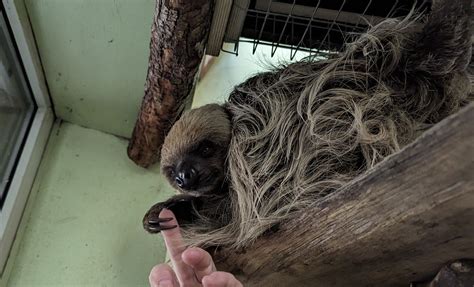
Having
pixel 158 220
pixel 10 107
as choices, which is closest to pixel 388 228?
pixel 158 220

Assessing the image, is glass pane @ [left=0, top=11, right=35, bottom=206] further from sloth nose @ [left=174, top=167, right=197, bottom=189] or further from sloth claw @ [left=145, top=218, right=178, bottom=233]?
sloth nose @ [left=174, top=167, right=197, bottom=189]

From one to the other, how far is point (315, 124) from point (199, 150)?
295 mm

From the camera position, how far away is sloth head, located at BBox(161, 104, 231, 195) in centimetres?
134

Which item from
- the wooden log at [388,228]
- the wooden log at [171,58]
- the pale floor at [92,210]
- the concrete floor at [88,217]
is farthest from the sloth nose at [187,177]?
the concrete floor at [88,217]

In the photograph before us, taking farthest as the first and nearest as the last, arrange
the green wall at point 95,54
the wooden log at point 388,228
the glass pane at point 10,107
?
the glass pane at point 10,107 → the green wall at point 95,54 → the wooden log at point 388,228

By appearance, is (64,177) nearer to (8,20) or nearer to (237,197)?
(8,20)

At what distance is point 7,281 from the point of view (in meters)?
1.96

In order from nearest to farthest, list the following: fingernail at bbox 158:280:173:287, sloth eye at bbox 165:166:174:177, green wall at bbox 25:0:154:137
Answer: fingernail at bbox 158:280:173:287
sloth eye at bbox 165:166:174:177
green wall at bbox 25:0:154:137

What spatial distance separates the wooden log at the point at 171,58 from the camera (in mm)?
1288

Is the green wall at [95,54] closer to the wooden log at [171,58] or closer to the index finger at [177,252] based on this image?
the wooden log at [171,58]

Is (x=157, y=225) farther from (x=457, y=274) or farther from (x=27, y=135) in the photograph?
(x=27, y=135)

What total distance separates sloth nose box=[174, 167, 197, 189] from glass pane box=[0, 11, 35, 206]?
91 centimetres

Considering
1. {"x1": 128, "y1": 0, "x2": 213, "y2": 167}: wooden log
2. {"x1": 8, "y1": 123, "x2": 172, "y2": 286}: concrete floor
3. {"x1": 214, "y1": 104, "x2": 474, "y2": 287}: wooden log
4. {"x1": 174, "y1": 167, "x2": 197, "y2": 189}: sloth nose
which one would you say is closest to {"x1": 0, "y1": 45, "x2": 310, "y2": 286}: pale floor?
{"x1": 8, "y1": 123, "x2": 172, "y2": 286}: concrete floor

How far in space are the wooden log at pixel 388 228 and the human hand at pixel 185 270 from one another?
10cm
